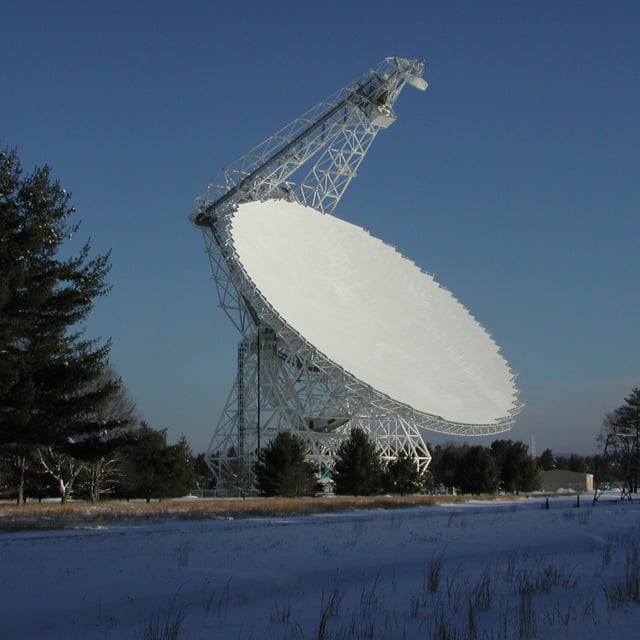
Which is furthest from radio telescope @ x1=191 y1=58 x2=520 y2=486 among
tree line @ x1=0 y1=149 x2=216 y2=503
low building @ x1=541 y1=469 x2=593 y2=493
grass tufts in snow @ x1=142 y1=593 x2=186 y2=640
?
low building @ x1=541 y1=469 x2=593 y2=493

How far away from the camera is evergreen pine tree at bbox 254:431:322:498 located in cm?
4144

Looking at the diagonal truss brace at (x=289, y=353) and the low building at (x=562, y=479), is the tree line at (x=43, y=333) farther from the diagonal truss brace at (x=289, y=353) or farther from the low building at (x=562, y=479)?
the low building at (x=562, y=479)

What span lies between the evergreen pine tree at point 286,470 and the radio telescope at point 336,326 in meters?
3.45

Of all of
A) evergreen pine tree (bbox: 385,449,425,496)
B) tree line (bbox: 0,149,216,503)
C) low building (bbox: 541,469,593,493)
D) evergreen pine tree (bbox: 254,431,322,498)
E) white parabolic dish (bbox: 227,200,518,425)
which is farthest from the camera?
low building (bbox: 541,469,593,493)

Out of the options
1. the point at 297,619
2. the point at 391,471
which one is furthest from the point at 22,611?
the point at 391,471

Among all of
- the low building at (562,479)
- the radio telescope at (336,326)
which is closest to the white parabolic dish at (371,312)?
the radio telescope at (336,326)

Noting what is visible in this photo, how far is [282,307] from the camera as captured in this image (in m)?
39.1

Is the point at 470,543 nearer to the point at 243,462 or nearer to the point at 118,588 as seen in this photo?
the point at 118,588

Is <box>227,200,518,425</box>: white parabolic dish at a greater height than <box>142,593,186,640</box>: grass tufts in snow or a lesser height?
greater

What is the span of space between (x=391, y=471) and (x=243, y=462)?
9.29m

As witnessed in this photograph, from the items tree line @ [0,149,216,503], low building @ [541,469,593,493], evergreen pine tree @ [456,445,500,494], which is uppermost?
tree line @ [0,149,216,503]

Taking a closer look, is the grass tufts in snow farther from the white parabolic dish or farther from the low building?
the low building

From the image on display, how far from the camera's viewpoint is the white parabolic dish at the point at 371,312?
130 feet

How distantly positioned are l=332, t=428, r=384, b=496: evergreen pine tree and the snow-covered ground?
25.6 m
